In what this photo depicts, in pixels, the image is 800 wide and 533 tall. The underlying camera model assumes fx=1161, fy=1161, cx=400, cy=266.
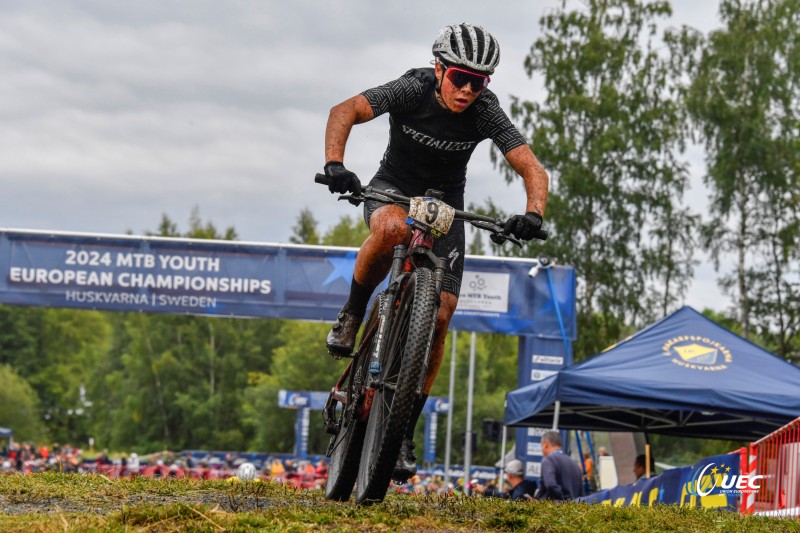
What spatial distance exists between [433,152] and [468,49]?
652mm

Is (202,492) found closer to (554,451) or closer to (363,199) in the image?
(363,199)

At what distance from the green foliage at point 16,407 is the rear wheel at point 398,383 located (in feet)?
276

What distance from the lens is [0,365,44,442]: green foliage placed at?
85.0m

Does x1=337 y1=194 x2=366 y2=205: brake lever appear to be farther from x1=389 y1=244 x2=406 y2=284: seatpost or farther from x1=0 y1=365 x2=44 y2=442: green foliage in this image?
x1=0 y1=365 x2=44 y2=442: green foliage

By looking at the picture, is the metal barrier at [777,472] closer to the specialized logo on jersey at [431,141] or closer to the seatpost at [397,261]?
the specialized logo on jersey at [431,141]

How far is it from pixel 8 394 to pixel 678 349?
7926cm

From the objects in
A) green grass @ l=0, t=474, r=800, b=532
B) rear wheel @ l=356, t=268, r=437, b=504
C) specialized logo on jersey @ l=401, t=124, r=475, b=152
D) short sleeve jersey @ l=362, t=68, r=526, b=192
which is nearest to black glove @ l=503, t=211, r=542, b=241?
rear wheel @ l=356, t=268, r=437, b=504

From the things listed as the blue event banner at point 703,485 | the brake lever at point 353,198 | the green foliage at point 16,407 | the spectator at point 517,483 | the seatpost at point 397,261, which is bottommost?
the green foliage at point 16,407

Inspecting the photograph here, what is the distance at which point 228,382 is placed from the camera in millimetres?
87625

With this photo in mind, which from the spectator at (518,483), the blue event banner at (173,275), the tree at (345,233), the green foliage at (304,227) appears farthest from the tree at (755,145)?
the green foliage at (304,227)

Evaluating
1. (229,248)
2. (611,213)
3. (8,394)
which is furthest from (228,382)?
(229,248)

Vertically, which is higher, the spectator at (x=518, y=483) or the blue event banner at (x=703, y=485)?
the blue event banner at (x=703, y=485)

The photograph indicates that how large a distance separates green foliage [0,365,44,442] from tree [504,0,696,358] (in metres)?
58.9

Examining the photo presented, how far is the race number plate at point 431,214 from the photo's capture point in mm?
6027
